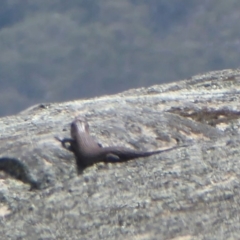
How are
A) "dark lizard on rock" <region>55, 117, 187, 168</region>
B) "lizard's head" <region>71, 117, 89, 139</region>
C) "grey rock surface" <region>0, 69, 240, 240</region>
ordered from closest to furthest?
"grey rock surface" <region>0, 69, 240, 240</region>
"dark lizard on rock" <region>55, 117, 187, 168</region>
"lizard's head" <region>71, 117, 89, 139</region>

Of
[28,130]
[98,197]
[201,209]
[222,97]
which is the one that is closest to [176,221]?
[201,209]

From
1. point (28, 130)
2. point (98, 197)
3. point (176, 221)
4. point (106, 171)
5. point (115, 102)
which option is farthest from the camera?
point (115, 102)

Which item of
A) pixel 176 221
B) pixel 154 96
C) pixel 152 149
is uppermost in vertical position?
pixel 154 96

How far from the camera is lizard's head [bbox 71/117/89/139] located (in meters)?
12.5

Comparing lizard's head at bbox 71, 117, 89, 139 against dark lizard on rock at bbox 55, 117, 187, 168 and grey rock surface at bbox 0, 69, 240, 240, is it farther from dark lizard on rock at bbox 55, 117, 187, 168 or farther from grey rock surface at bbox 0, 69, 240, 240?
grey rock surface at bbox 0, 69, 240, 240

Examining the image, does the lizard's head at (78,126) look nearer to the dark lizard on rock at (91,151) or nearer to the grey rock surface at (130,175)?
the dark lizard on rock at (91,151)

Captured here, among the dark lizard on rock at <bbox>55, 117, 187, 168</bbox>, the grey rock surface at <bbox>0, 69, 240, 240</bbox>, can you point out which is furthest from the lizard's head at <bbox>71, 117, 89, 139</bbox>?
the grey rock surface at <bbox>0, 69, 240, 240</bbox>

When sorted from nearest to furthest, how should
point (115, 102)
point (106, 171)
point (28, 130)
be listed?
point (106, 171), point (28, 130), point (115, 102)

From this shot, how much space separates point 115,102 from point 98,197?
3.84 m

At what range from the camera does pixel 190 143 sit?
12547 mm

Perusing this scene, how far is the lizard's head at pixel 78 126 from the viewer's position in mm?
12461

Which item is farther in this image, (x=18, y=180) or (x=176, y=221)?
(x=18, y=180)

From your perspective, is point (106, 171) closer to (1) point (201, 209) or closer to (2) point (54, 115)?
(1) point (201, 209)

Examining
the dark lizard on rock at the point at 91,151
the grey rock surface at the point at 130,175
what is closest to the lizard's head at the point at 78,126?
the dark lizard on rock at the point at 91,151
